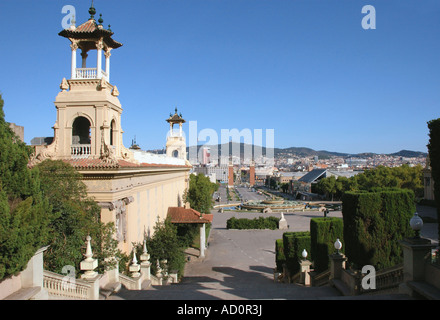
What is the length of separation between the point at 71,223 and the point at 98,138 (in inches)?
183

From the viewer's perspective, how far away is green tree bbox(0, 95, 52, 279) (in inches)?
234

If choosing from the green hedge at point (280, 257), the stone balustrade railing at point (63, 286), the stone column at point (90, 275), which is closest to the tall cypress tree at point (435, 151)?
the stone column at point (90, 275)

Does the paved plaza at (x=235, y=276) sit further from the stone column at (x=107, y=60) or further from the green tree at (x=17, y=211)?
the stone column at (x=107, y=60)

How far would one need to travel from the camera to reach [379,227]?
11.1 meters

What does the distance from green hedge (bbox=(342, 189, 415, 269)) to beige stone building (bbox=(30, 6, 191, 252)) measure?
8919mm

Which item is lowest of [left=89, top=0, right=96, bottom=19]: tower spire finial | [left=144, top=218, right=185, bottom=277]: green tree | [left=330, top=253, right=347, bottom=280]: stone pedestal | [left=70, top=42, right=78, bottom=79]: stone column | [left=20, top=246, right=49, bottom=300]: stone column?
[left=144, top=218, right=185, bottom=277]: green tree

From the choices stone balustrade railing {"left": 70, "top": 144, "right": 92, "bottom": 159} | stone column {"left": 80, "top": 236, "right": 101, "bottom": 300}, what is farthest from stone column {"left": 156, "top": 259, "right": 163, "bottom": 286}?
stone column {"left": 80, "top": 236, "right": 101, "bottom": 300}

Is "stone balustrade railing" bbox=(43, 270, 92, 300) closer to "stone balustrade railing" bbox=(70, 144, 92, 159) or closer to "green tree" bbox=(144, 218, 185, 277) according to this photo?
"stone balustrade railing" bbox=(70, 144, 92, 159)

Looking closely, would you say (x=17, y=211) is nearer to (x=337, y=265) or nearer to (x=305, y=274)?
(x=337, y=265)

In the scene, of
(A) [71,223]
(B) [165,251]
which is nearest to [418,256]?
(A) [71,223]

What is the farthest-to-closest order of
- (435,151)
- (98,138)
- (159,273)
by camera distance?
(159,273)
(98,138)
(435,151)

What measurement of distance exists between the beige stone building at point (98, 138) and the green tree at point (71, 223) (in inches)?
28.7

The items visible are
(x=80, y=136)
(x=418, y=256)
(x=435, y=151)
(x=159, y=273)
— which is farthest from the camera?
(x=159, y=273)

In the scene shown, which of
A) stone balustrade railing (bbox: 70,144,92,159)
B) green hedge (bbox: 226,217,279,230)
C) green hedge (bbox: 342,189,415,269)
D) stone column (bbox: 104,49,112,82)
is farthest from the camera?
green hedge (bbox: 226,217,279,230)
